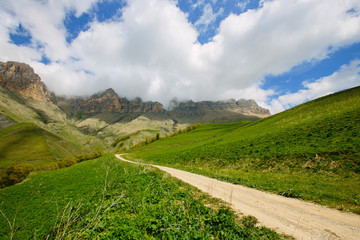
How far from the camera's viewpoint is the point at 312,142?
25766 millimetres

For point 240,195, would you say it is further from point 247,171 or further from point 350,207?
point 247,171

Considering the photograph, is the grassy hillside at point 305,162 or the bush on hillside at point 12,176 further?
the bush on hillside at point 12,176

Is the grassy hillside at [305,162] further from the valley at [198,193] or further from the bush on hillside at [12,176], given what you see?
the bush on hillside at [12,176]

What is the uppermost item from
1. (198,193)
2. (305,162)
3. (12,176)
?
(305,162)

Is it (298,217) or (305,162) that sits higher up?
(305,162)

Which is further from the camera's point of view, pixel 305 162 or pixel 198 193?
pixel 305 162

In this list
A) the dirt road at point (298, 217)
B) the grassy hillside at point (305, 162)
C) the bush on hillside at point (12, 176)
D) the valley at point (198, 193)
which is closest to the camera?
the valley at point (198, 193)

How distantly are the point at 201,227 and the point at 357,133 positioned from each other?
29.7 m

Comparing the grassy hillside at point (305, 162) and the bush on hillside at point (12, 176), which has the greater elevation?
the grassy hillside at point (305, 162)

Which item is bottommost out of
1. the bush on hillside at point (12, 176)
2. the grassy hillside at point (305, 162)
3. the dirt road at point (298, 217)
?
the bush on hillside at point (12, 176)

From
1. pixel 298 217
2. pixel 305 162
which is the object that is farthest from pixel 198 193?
pixel 305 162

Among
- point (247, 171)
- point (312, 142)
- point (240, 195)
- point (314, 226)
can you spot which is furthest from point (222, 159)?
point (314, 226)

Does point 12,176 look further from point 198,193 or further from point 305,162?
point 305,162

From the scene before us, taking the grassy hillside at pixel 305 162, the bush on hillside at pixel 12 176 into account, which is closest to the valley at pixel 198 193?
the grassy hillside at pixel 305 162
